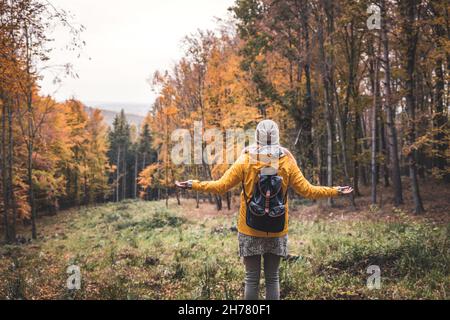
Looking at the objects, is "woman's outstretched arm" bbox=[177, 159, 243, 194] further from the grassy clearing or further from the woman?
the grassy clearing

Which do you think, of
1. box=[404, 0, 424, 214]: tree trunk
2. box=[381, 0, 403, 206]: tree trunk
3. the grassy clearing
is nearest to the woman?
the grassy clearing

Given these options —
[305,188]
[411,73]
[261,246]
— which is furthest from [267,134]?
[411,73]

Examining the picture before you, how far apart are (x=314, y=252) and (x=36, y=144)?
63.9 ft

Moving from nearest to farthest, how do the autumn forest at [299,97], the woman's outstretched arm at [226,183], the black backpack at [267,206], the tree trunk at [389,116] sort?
the black backpack at [267,206], the woman's outstretched arm at [226,183], the autumn forest at [299,97], the tree trunk at [389,116]

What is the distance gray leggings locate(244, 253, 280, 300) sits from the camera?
399 centimetres

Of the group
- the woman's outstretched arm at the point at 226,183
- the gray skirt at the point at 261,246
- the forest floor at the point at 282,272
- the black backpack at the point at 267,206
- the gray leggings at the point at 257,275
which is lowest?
the forest floor at the point at 282,272

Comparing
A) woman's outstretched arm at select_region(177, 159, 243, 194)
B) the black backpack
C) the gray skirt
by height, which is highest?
woman's outstretched arm at select_region(177, 159, 243, 194)

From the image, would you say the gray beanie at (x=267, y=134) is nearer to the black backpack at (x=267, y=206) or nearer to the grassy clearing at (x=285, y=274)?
the black backpack at (x=267, y=206)

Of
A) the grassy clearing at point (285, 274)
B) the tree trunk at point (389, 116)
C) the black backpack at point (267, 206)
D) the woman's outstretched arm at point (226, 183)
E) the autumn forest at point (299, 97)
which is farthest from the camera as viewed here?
the tree trunk at point (389, 116)

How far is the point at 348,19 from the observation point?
1484 cm

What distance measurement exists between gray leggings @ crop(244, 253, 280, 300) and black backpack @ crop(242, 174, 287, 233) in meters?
0.38

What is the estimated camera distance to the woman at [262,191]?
3881mm

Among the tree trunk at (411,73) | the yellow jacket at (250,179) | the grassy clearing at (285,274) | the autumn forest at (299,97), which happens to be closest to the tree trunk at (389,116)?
the autumn forest at (299,97)

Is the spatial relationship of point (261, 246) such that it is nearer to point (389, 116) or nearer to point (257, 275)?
point (257, 275)
